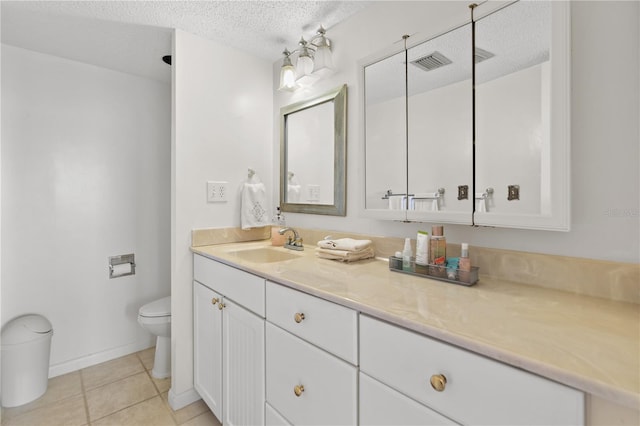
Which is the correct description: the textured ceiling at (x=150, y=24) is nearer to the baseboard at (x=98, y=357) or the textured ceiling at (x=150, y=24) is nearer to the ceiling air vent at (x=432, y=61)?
A: the ceiling air vent at (x=432, y=61)

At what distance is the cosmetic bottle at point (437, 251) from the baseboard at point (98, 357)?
94.4 inches

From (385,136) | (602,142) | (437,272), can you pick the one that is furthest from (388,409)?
(385,136)

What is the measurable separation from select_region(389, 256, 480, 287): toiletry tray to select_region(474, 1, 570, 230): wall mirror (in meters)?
0.21

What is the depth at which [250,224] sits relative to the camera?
1.99m

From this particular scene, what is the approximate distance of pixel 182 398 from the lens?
5.89 feet

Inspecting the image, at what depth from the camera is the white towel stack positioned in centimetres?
143

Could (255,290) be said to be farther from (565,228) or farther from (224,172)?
(565,228)

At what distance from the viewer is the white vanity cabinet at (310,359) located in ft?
2.99

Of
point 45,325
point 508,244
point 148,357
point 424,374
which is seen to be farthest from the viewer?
point 148,357

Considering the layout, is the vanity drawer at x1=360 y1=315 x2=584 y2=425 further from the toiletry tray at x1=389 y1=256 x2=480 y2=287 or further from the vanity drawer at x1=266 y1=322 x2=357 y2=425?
the toiletry tray at x1=389 y1=256 x2=480 y2=287

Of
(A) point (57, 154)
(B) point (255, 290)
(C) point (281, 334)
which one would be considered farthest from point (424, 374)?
(A) point (57, 154)

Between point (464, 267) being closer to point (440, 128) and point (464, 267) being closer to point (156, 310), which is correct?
point (440, 128)

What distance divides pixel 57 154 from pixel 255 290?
6.09 feet

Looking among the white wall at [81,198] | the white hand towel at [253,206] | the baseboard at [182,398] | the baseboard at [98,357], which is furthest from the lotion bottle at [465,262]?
the baseboard at [98,357]
